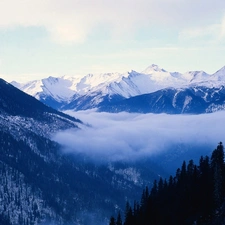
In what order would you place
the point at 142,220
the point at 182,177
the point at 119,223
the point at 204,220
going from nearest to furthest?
1. the point at 204,220
2. the point at 142,220
3. the point at 119,223
4. the point at 182,177

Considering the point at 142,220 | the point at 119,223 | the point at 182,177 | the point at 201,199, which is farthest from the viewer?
the point at 182,177

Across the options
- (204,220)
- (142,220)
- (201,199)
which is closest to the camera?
(204,220)

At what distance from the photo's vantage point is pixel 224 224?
110 metres

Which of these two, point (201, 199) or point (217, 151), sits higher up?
point (217, 151)

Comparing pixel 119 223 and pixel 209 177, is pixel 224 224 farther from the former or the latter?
pixel 119 223

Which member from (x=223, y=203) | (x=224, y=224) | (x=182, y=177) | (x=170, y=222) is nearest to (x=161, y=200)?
(x=182, y=177)

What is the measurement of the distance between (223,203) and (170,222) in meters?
20.1

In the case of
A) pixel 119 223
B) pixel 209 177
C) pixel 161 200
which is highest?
pixel 209 177

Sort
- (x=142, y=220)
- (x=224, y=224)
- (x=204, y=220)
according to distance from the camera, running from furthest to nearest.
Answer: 1. (x=142, y=220)
2. (x=204, y=220)
3. (x=224, y=224)

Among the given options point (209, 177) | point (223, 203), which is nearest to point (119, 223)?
point (209, 177)

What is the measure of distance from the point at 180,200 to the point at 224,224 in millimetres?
36721

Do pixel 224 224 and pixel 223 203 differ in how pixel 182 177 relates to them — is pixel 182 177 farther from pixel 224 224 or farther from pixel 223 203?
pixel 224 224

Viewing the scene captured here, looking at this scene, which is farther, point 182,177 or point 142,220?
point 182,177

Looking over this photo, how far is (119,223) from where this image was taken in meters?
162
